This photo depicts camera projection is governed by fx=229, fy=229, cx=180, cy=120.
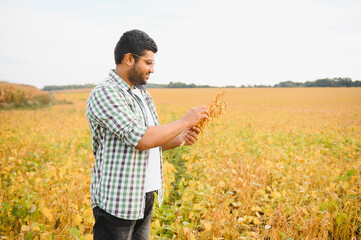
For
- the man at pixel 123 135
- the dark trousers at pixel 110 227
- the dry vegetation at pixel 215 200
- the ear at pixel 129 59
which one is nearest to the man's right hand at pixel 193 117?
the man at pixel 123 135

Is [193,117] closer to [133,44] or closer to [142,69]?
[142,69]

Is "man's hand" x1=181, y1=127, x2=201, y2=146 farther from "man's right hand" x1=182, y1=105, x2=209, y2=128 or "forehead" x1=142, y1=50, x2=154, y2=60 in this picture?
"forehead" x1=142, y1=50, x2=154, y2=60

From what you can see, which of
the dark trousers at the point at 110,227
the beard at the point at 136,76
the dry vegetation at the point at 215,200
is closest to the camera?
the dark trousers at the point at 110,227

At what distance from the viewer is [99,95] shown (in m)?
1.40

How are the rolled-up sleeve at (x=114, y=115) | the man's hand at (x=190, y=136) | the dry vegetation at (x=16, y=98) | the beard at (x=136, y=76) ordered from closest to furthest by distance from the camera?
1. the rolled-up sleeve at (x=114, y=115)
2. the beard at (x=136, y=76)
3. the man's hand at (x=190, y=136)
4. the dry vegetation at (x=16, y=98)

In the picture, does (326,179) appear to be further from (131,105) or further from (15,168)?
(15,168)

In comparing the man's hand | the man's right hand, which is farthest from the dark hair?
the man's hand

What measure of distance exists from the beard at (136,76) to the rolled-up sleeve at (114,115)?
242 mm

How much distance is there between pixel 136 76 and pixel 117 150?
1.77 ft

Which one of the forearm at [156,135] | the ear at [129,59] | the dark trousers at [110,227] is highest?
the ear at [129,59]

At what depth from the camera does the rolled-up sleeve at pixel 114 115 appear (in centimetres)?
132

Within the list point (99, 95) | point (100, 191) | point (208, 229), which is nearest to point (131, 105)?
point (99, 95)

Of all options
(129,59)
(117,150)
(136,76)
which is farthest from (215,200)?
(129,59)

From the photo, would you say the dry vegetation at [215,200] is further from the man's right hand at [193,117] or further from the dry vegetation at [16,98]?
the dry vegetation at [16,98]
